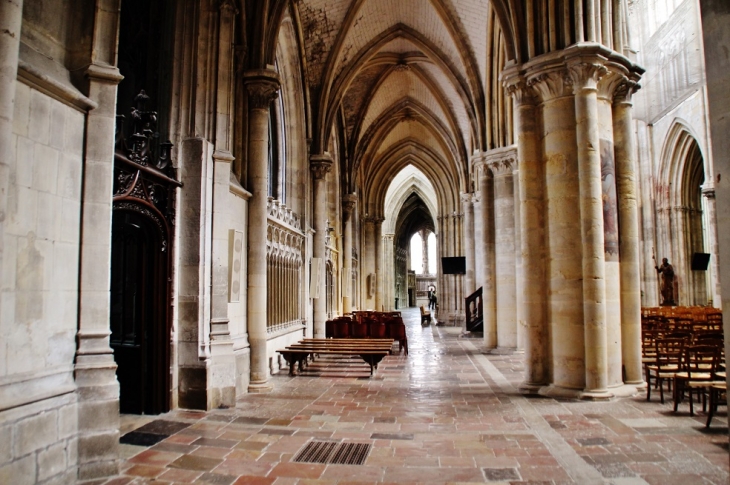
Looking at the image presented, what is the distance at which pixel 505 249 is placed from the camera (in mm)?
13844

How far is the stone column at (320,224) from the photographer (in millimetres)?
15797

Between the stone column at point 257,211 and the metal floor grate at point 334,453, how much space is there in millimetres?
3811

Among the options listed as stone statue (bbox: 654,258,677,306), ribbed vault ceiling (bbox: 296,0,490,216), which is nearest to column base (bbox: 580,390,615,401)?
ribbed vault ceiling (bbox: 296,0,490,216)

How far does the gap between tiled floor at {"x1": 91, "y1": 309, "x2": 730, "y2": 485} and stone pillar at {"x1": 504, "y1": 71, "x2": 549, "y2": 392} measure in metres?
0.68

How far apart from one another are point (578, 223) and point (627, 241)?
3.16ft

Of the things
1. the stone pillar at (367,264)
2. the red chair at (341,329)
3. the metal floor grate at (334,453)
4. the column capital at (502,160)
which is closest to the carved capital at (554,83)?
the column capital at (502,160)

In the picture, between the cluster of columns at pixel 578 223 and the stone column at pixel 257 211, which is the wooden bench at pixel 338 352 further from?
the cluster of columns at pixel 578 223

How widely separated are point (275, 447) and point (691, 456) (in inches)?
157

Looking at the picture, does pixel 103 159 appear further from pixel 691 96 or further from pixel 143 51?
pixel 691 96

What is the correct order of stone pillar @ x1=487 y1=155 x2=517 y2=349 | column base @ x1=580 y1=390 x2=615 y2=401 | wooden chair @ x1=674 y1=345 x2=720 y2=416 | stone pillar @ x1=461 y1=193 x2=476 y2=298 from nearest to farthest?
wooden chair @ x1=674 y1=345 x2=720 y2=416 → column base @ x1=580 y1=390 x2=615 y2=401 → stone pillar @ x1=487 y1=155 x2=517 y2=349 → stone pillar @ x1=461 y1=193 x2=476 y2=298

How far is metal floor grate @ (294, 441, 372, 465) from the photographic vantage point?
16.4 feet

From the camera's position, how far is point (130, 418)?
6.70 meters

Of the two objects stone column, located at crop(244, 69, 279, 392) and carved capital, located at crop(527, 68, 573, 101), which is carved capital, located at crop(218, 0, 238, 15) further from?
carved capital, located at crop(527, 68, 573, 101)

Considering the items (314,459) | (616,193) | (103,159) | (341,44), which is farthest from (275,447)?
(341,44)
